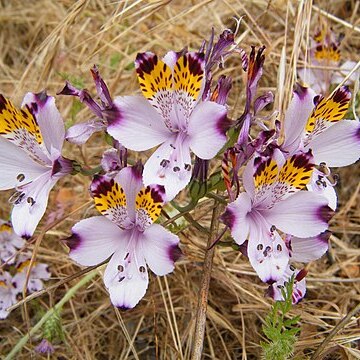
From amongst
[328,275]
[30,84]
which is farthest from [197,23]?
[328,275]

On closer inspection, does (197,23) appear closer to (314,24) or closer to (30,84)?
(314,24)

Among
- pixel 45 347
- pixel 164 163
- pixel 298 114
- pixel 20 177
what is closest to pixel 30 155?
pixel 20 177

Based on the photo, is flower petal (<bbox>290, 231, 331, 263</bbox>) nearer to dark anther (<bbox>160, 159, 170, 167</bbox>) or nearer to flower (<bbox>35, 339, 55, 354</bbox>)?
dark anther (<bbox>160, 159, 170, 167</bbox>)

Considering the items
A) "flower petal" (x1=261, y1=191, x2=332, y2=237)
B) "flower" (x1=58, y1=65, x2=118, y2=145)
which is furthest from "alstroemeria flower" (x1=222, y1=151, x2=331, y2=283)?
"flower" (x1=58, y1=65, x2=118, y2=145)

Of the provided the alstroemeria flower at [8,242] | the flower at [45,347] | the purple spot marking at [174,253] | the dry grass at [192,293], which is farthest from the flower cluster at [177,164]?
the alstroemeria flower at [8,242]

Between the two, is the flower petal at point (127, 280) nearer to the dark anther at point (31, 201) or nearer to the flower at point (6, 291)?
the dark anther at point (31, 201)

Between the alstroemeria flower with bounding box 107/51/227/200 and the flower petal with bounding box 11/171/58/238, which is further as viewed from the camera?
the flower petal with bounding box 11/171/58/238

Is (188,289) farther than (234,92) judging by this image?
No
